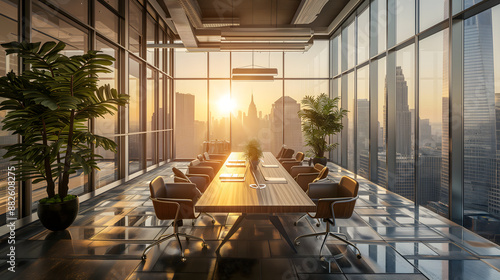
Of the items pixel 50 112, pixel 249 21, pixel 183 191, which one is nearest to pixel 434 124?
pixel 183 191

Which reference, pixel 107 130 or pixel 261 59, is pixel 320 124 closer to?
pixel 261 59

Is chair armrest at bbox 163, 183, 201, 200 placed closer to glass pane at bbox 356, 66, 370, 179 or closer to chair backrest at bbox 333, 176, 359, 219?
chair backrest at bbox 333, 176, 359, 219

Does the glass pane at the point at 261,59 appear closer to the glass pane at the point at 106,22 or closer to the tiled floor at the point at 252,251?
the glass pane at the point at 106,22

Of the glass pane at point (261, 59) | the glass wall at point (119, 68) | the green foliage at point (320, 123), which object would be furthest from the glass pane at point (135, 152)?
the green foliage at point (320, 123)

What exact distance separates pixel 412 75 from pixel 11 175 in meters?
6.63

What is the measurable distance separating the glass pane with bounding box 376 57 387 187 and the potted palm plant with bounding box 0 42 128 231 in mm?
5439

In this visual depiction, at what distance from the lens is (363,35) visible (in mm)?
7285

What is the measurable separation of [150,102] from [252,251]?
21.3 ft

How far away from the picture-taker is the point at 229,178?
360cm

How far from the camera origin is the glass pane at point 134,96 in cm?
685

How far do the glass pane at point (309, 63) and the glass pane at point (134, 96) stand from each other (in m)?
5.28

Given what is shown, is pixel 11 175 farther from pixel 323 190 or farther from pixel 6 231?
pixel 323 190

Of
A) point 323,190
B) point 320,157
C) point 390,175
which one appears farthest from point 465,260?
point 320,157

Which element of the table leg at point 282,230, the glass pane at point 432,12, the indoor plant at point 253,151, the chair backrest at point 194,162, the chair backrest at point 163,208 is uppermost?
the glass pane at point 432,12
